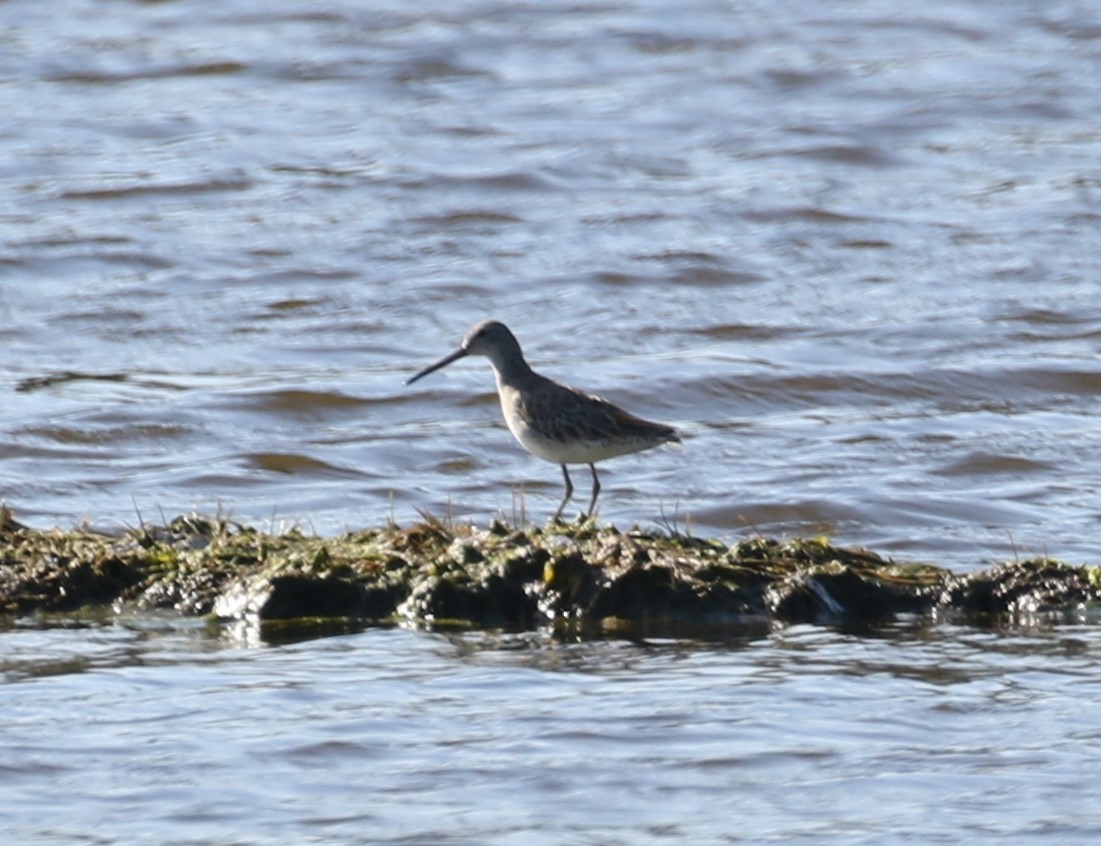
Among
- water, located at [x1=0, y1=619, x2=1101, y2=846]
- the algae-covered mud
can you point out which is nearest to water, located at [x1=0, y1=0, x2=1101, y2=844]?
water, located at [x1=0, y1=619, x2=1101, y2=846]

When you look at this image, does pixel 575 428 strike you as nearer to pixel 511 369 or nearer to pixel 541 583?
pixel 511 369

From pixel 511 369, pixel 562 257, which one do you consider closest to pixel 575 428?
pixel 511 369

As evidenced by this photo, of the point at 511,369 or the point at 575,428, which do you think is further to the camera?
the point at 511,369

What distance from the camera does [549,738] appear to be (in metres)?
5.38

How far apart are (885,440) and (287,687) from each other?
17.0 ft

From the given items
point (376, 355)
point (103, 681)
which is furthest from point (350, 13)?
point (103, 681)

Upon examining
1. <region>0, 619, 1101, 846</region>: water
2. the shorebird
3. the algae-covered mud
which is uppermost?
the shorebird

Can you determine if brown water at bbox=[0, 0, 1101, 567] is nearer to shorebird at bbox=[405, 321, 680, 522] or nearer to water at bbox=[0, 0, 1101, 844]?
water at bbox=[0, 0, 1101, 844]

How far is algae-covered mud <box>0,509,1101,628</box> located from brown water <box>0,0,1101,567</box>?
4.85ft

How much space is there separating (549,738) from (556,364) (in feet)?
21.3

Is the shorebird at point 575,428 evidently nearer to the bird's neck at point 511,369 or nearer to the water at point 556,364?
the bird's neck at point 511,369

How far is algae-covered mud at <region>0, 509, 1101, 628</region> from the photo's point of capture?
6.35 meters

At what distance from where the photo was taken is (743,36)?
1903cm

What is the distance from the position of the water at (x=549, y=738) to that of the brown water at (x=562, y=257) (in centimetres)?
212
